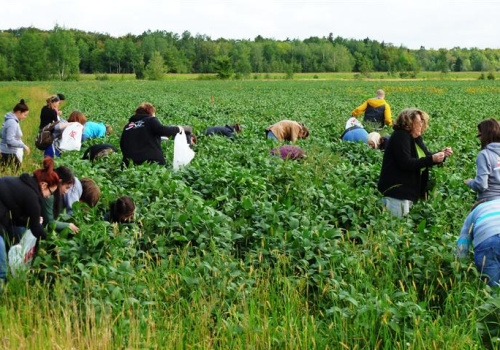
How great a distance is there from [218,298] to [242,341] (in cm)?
69

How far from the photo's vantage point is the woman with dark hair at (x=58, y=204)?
5.36 metres

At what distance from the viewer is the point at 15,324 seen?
3.95m

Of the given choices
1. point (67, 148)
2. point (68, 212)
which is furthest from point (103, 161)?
point (68, 212)

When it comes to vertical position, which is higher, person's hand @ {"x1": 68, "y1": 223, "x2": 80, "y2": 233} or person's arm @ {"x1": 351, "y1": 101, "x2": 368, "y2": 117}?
person's arm @ {"x1": 351, "y1": 101, "x2": 368, "y2": 117}

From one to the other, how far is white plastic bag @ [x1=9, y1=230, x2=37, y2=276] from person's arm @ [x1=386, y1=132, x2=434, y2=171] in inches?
170

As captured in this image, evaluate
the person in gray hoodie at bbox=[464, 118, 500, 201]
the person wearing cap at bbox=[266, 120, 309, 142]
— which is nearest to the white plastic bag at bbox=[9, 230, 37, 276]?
the person in gray hoodie at bbox=[464, 118, 500, 201]

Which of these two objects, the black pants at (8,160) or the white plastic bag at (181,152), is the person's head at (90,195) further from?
the black pants at (8,160)

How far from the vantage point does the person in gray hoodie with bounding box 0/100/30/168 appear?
9.86 meters

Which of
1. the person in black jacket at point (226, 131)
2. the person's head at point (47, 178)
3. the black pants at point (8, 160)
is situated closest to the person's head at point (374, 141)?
the person in black jacket at point (226, 131)

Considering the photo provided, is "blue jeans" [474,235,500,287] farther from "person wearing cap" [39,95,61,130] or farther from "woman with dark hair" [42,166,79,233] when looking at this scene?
"person wearing cap" [39,95,61,130]

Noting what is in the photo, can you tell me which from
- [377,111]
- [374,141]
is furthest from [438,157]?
[377,111]

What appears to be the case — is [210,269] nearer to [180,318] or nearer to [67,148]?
[180,318]

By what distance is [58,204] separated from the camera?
559 centimetres

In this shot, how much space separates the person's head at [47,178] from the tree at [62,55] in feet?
350
